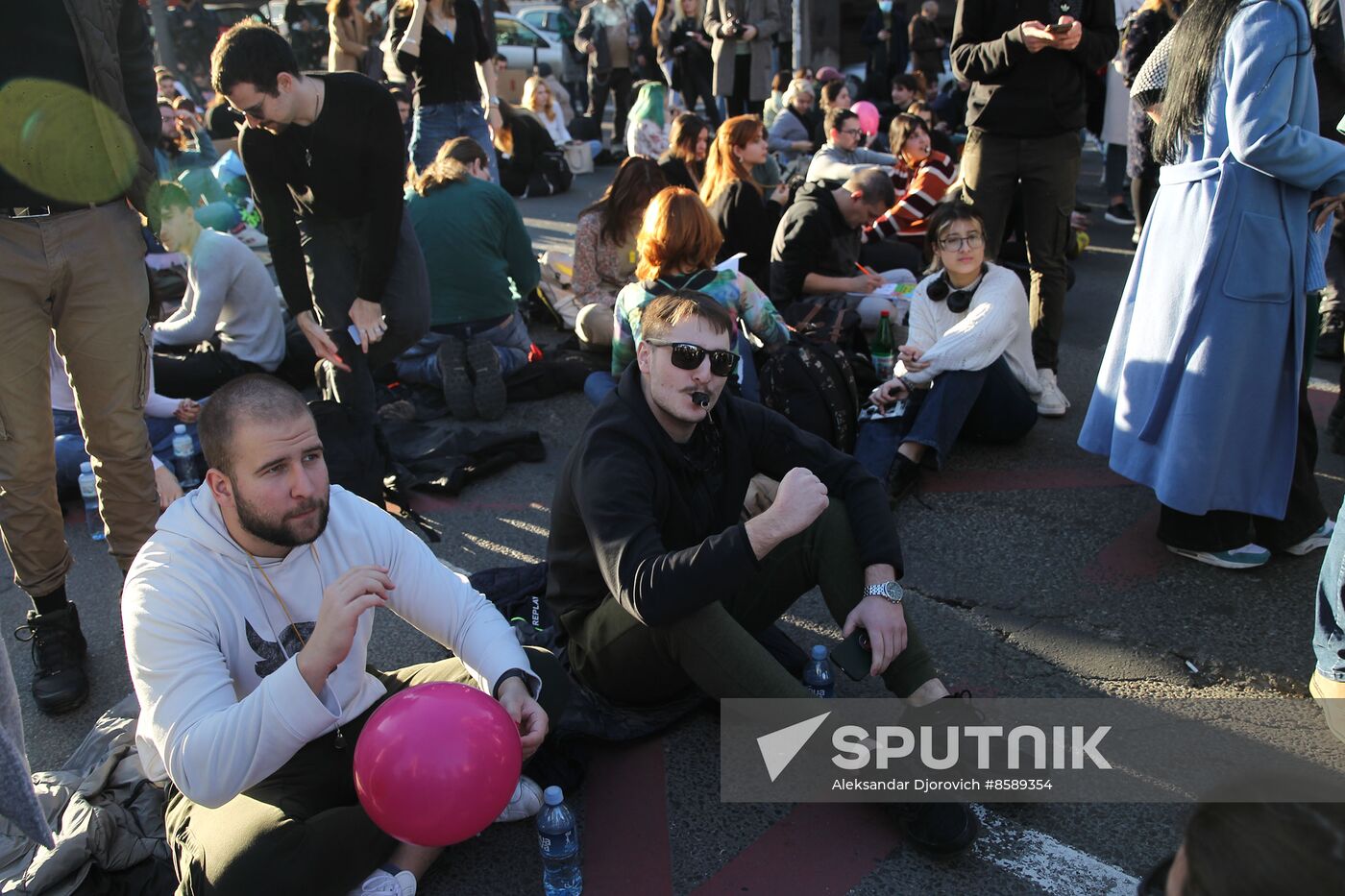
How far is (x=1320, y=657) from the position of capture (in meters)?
3.09

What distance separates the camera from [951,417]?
479 cm

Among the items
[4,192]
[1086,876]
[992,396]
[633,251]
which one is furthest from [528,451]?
[1086,876]

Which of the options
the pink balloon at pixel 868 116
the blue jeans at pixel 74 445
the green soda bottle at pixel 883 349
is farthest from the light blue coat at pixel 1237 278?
the pink balloon at pixel 868 116

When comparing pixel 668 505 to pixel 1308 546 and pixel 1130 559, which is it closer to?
pixel 1130 559

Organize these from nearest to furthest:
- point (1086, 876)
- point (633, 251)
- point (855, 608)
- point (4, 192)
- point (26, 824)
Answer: point (26, 824) < point (1086, 876) < point (855, 608) < point (4, 192) < point (633, 251)

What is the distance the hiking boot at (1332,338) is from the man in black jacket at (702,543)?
417 cm

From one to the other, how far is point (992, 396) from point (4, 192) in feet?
12.9

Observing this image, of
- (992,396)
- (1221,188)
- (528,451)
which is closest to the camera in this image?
(1221,188)

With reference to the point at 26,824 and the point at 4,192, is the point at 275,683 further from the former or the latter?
the point at 4,192

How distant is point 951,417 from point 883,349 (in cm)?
125

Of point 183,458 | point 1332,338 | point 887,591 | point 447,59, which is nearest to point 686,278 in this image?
point 887,591

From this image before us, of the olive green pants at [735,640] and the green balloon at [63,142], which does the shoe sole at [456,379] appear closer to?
the green balloon at [63,142]

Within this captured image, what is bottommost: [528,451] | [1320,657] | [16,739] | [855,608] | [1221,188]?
[528,451]

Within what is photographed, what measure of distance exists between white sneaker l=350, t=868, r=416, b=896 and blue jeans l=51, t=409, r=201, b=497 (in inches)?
124
